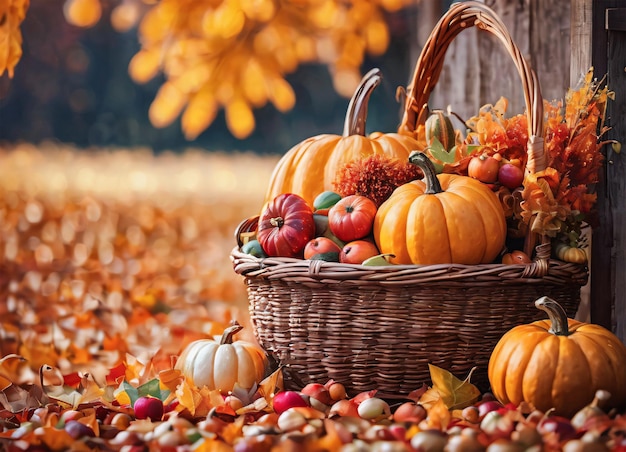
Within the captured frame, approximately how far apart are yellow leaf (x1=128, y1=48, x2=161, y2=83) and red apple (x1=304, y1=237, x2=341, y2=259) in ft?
7.84

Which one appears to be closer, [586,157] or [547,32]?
[586,157]

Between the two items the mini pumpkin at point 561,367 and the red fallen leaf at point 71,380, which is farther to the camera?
the red fallen leaf at point 71,380

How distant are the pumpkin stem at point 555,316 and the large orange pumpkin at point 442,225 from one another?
22cm

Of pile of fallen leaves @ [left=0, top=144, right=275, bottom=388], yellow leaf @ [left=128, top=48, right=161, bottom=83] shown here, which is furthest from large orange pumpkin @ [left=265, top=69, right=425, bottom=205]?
yellow leaf @ [left=128, top=48, right=161, bottom=83]

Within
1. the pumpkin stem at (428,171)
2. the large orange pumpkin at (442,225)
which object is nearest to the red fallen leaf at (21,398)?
the large orange pumpkin at (442,225)

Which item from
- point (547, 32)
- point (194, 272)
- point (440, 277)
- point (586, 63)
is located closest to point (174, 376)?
point (440, 277)

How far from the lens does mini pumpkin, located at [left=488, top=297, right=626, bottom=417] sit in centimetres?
157

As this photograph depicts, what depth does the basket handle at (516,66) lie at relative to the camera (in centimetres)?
180

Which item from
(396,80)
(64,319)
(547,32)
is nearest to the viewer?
(547,32)

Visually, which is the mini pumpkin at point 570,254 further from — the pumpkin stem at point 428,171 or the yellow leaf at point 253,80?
the yellow leaf at point 253,80

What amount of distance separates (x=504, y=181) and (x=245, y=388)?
2.71 feet

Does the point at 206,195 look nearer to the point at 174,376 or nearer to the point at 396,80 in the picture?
the point at 396,80

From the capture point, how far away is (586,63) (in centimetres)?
212

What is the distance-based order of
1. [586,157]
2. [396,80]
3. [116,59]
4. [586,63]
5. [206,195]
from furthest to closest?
[206,195], [116,59], [396,80], [586,63], [586,157]
